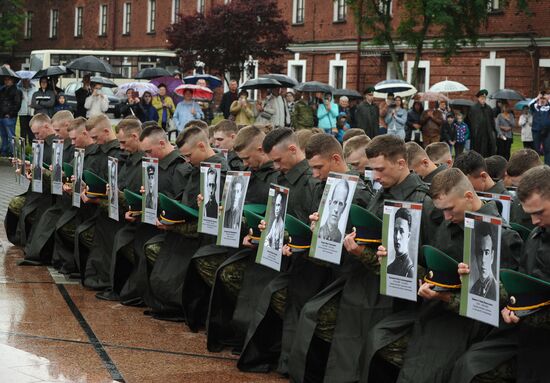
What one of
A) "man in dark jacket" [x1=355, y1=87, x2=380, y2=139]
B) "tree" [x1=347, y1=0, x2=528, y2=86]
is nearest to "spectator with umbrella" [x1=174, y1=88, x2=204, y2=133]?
"man in dark jacket" [x1=355, y1=87, x2=380, y2=139]

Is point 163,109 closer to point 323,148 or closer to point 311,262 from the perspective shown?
point 323,148

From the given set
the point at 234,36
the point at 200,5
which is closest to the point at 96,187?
the point at 234,36

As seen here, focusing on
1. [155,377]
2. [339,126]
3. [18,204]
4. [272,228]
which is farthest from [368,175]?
[339,126]

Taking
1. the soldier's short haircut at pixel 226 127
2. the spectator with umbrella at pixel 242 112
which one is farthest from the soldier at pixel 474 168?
the spectator with umbrella at pixel 242 112

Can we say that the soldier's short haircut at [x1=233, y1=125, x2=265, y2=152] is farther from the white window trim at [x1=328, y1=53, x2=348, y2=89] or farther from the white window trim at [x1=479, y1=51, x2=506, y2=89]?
the white window trim at [x1=328, y1=53, x2=348, y2=89]

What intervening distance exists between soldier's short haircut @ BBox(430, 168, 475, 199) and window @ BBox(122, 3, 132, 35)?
62592mm

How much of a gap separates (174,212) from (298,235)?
7.77 ft

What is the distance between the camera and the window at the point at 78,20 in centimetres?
7369

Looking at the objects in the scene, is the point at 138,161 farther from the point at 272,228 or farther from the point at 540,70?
the point at 540,70

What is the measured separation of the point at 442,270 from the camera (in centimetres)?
685

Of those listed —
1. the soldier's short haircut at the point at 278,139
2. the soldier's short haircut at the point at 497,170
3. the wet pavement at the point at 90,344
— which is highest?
the soldier's short haircut at the point at 278,139

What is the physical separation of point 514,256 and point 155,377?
2.89 metres

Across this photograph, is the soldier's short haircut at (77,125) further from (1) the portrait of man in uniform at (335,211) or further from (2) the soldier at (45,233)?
(1) the portrait of man in uniform at (335,211)

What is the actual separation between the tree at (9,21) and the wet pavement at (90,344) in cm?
6458
